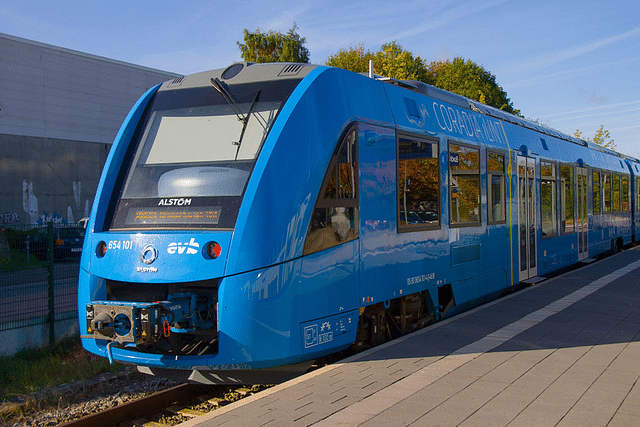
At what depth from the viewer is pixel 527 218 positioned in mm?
10703

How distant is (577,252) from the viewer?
14.0m

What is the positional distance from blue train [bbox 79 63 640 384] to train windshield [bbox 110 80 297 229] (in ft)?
0.05

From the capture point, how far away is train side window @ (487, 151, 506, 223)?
361 inches

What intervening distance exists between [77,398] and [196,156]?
2.84 m

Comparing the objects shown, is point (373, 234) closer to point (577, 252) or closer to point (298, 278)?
point (298, 278)

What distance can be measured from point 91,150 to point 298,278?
23700 mm

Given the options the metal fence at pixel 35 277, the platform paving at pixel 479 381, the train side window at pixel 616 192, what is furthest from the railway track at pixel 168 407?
the train side window at pixel 616 192

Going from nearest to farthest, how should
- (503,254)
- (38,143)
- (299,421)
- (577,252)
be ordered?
(299,421) → (503,254) → (577,252) → (38,143)

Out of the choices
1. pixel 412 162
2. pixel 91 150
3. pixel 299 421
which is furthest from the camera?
pixel 91 150

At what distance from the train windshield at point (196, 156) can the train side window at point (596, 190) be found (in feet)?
40.8

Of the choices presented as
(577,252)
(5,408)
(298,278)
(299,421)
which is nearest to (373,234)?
(298,278)

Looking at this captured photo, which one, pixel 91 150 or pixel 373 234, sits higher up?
pixel 91 150

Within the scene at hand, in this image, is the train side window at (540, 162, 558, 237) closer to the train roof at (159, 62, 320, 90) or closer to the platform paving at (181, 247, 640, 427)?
the platform paving at (181, 247, 640, 427)

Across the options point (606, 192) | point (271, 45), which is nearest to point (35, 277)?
point (606, 192)
